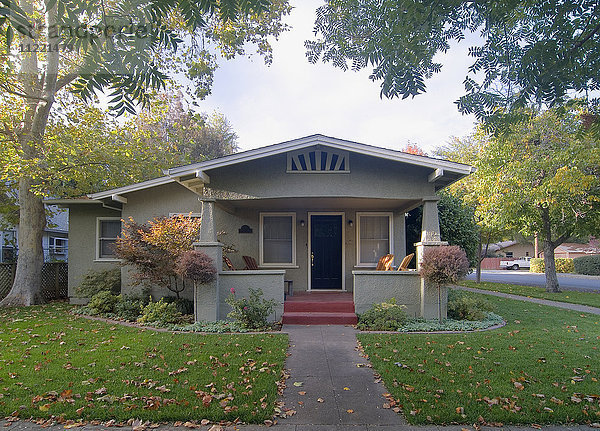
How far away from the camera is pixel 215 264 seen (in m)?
8.61

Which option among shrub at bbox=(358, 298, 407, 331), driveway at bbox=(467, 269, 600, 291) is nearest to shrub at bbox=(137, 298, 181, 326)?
shrub at bbox=(358, 298, 407, 331)

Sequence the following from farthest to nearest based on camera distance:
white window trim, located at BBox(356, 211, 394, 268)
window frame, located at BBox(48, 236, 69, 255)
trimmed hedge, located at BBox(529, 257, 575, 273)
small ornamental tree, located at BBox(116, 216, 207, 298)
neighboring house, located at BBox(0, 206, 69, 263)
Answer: trimmed hedge, located at BBox(529, 257, 575, 273) < window frame, located at BBox(48, 236, 69, 255) < neighboring house, located at BBox(0, 206, 69, 263) < white window trim, located at BBox(356, 211, 394, 268) < small ornamental tree, located at BBox(116, 216, 207, 298)

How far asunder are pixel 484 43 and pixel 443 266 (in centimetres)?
490

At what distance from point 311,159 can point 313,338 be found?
401 cm

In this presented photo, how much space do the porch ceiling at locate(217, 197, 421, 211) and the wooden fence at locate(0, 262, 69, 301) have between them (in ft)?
25.1

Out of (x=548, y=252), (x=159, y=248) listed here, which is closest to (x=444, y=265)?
(x=159, y=248)

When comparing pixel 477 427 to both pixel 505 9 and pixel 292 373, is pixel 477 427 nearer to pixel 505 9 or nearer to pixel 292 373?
pixel 292 373

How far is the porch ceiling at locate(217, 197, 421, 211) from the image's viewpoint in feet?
30.9

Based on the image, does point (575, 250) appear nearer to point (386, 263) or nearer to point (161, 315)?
point (386, 263)

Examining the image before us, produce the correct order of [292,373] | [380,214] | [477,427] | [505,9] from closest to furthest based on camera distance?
[505,9] < [477,427] < [292,373] < [380,214]

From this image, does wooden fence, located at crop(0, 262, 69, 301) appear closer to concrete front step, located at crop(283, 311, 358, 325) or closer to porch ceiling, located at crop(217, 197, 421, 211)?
porch ceiling, located at crop(217, 197, 421, 211)

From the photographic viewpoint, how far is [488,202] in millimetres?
15344

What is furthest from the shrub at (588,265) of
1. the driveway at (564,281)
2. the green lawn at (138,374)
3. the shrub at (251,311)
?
the green lawn at (138,374)

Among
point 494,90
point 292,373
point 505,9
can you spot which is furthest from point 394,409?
point 505,9
